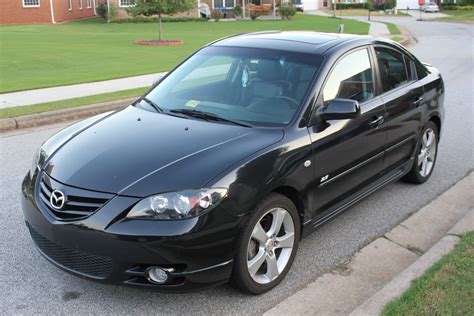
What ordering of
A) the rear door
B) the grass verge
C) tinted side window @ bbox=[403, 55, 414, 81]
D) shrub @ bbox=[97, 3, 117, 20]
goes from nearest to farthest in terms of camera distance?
the rear door → tinted side window @ bbox=[403, 55, 414, 81] → the grass verge → shrub @ bbox=[97, 3, 117, 20]

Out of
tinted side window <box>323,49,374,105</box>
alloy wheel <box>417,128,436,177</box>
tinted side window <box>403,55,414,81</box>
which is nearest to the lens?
tinted side window <box>323,49,374,105</box>

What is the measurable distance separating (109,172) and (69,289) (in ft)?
2.99

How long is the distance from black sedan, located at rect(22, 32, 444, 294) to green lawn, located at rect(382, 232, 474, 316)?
86 cm

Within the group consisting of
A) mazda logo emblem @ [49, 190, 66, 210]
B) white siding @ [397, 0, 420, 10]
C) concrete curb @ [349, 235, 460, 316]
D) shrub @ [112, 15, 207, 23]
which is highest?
white siding @ [397, 0, 420, 10]

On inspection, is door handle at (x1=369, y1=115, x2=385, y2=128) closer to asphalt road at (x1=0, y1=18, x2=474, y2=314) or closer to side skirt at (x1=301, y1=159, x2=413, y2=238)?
side skirt at (x1=301, y1=159, x2=413, y2=238)

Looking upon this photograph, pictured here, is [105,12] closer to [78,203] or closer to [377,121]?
[377,121]

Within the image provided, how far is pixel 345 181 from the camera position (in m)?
4.35

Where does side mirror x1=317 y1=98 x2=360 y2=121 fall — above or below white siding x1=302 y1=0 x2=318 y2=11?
below

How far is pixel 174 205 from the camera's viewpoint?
3.11 m

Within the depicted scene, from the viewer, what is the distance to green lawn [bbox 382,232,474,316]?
3197mm

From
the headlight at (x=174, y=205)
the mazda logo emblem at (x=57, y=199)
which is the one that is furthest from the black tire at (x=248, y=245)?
the mazda logo emblem at (x=57, y=199)

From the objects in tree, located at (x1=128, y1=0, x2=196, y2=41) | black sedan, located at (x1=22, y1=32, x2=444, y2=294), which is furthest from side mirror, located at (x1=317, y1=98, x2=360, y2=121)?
tree, located at (x1=128, y1=0, x2=196, y2=41)

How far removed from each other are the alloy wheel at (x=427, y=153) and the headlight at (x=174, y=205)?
3.40 m

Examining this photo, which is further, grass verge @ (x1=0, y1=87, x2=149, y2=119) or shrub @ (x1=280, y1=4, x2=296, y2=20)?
shrub @ (x1=280, y1=4, x2=296, y2=20)
